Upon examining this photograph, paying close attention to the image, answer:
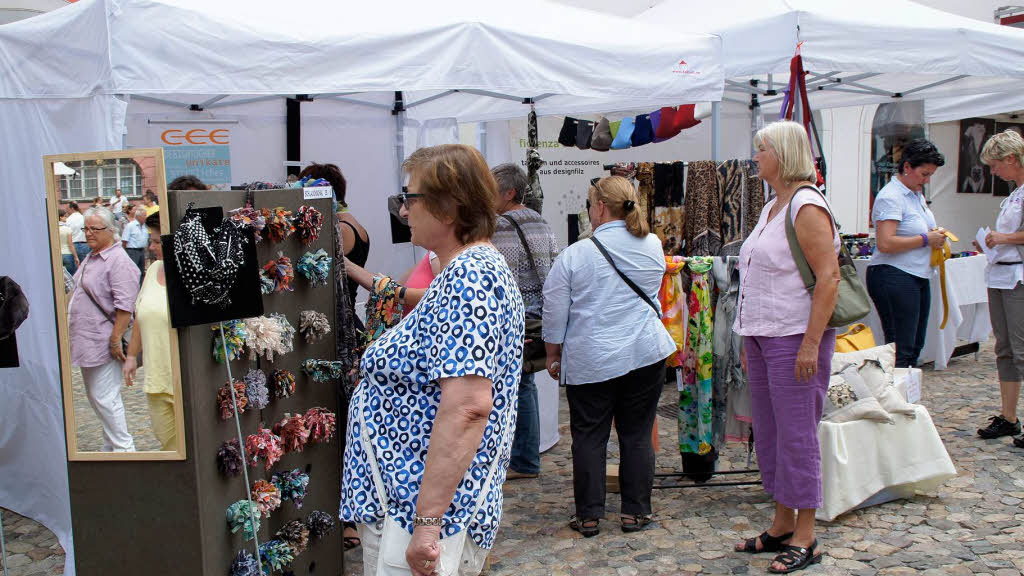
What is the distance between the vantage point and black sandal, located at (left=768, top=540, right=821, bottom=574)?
3449mm

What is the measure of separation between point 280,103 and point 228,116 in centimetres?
38

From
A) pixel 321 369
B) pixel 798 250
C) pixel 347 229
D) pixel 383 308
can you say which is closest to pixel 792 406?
pixel 798 250

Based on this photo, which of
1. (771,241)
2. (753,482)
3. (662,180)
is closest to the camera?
(771,241)

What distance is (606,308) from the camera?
12.3ft

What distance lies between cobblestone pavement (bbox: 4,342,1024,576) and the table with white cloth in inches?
86.9

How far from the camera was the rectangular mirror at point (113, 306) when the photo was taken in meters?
2.52

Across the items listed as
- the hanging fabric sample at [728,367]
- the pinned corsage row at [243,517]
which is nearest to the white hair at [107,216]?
the pinned corsage row at [243,517]

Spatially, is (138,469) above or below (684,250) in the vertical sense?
below

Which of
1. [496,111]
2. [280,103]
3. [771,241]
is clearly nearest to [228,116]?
[280,103]

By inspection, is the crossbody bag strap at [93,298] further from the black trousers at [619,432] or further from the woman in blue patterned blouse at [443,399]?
the black trousers at [619,432]

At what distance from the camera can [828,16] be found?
5.00m

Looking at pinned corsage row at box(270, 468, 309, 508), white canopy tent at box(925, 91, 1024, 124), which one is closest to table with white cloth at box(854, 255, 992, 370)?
white canopy tent at box(925, 91, 1024, 124)

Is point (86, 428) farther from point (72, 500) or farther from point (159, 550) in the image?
point (159, 550)

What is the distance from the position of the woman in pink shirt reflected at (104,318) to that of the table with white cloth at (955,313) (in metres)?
→ 5.71
